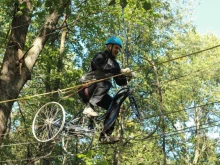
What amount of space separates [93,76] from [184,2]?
56.4 feet

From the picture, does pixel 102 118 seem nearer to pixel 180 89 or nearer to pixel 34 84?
pixel 34 84

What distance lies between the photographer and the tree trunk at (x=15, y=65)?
595 cm

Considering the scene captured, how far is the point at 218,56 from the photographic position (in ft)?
83.5

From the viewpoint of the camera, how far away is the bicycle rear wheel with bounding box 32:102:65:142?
5898 mm

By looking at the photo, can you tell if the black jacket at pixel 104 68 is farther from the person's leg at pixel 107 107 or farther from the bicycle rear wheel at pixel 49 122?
→ the bicycle rear wheel at pixel 49 122

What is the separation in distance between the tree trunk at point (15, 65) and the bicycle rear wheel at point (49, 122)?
1.59 feet

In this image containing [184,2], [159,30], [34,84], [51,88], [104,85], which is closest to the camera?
[104,85]

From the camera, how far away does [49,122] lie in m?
5.98

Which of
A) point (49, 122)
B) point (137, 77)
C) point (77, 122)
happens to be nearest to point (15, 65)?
point (49, 122)

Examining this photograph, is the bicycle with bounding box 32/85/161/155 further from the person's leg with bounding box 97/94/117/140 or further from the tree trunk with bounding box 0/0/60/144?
the tree trunk with bounding box 0/0/60/144

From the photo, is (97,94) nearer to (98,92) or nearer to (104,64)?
(98,92)

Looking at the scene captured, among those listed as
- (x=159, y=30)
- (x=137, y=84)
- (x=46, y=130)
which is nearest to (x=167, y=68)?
(x=159, y=30)

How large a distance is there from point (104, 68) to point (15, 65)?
1540 mm

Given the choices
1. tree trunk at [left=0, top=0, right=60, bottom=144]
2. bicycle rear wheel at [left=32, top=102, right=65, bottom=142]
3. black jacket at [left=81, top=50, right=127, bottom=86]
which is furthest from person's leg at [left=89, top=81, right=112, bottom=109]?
tree trunk at [left=0, top=0, right=60, bottom=144]
